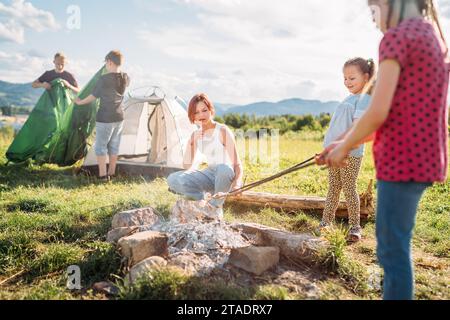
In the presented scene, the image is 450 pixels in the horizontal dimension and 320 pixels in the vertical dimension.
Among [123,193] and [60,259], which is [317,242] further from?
[123,193]

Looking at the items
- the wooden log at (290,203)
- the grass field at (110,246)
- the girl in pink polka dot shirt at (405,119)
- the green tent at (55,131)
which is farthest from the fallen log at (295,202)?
the green tent at (55,131)

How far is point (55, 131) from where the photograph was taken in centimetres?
793

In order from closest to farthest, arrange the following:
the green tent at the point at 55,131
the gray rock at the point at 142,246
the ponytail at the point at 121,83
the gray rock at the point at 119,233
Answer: the gray rock at the point at 142,246
the gray rock at the point at 119,233
the ponytail at the point at 121,83
the green tent at the point at 55,131

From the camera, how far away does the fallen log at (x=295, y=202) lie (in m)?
5.03

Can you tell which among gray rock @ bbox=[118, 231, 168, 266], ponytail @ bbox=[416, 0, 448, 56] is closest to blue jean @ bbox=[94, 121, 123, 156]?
gray rock @ bbox=[118, 231, 168, 266]

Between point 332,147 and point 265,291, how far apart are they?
1133 millimetres

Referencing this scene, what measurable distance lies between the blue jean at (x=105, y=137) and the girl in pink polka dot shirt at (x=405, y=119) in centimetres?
540

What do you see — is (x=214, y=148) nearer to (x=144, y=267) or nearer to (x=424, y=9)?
(x=144, y=267)

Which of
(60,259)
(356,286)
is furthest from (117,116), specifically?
(356,286)

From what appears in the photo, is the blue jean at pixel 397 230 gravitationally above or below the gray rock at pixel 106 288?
above

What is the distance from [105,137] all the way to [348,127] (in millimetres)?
4342

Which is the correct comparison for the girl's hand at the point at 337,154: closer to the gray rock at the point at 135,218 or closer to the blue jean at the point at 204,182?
the blue jean at the point at 204,182

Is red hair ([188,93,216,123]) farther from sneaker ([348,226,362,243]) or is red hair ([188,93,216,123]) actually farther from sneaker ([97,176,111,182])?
sneaker ([97,176,111,182])

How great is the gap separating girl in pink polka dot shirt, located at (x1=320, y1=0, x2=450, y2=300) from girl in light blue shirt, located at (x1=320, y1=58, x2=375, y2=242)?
172 cm
